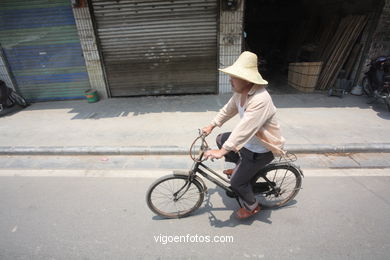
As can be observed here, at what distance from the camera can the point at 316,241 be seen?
223cm

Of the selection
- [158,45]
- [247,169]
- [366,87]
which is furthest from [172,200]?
[366,87]

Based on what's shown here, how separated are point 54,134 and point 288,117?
5694 millimetres

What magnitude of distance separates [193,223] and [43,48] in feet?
24.1

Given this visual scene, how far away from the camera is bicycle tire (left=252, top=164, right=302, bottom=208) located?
99.7 inches

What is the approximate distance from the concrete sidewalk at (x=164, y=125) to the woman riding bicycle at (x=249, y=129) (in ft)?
5.81

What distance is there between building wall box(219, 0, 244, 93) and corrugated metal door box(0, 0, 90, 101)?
178 inches

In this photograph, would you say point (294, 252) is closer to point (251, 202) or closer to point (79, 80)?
point (251, 202)

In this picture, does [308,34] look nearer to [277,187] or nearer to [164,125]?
[164,125]

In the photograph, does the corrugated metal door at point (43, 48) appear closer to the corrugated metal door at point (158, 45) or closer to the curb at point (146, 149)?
the corrugated metal door at point (158, 45)

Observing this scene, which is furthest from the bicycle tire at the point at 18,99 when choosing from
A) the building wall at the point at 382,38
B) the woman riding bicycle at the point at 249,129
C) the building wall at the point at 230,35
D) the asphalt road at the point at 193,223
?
the building wall at the point at 382,38

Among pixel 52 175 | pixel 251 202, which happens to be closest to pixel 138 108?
pixel 52 175

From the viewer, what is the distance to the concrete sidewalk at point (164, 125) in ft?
13.2

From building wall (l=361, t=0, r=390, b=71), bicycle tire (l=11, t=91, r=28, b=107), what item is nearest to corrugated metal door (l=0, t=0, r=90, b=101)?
bicycle tire (l=11, t=91, r=28, b=107)

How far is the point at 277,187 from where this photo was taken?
2660 mm
